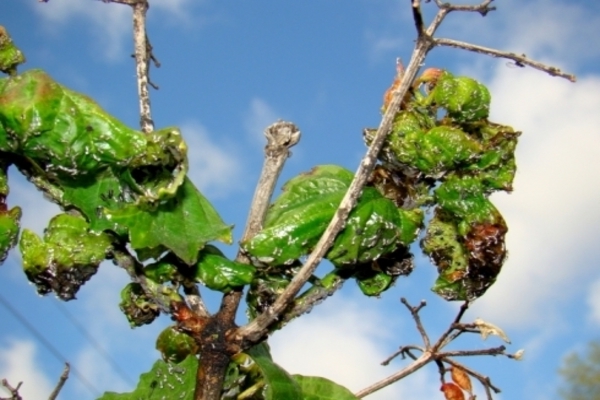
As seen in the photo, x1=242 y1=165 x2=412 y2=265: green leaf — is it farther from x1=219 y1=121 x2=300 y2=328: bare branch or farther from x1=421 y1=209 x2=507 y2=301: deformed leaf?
x1=421 y1=209 x2=507 y2=301: deformed leaf

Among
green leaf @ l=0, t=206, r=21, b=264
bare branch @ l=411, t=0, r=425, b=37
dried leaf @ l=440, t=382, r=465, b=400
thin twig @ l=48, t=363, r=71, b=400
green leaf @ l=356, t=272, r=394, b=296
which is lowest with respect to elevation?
thin twig @ l=48, t=363, r=71, b=400

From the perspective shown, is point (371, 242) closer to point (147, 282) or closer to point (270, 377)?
point (270, 377)

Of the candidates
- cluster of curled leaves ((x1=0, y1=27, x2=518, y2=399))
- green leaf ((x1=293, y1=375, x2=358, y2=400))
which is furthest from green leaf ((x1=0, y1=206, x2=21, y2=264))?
green leaf ((x1=293, y1=375, x2=358, y2=400))

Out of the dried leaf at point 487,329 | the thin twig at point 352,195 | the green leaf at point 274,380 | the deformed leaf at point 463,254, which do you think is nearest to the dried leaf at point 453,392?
the dried leaf at point 487,329

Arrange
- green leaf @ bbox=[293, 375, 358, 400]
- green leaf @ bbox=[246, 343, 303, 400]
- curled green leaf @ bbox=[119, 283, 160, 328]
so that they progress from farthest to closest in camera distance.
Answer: green leaf @ bbox=[293, 375, 358, 400] < curled green leaf @ bbox=[119, 283, 160, 328] < green leaf @ bbox=[246, 343, 303, 400]

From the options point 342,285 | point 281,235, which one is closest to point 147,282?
point 281,235

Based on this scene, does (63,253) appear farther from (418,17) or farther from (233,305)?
(418,17)
